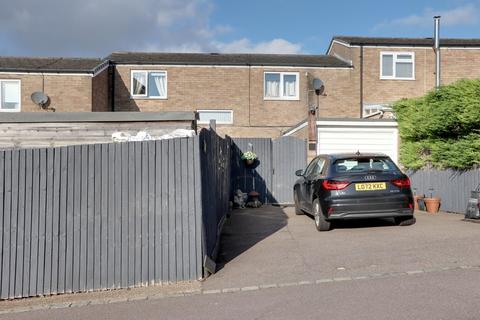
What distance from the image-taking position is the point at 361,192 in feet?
31.6

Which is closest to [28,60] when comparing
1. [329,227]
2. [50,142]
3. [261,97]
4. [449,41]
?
[261,97]

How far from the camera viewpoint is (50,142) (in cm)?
1173

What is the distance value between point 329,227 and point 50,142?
6645mm

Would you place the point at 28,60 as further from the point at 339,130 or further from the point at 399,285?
the point at 399,285

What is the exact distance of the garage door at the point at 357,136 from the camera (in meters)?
17.1


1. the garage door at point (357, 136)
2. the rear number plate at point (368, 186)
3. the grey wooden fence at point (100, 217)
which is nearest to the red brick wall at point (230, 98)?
the garage door at point (357, 136)

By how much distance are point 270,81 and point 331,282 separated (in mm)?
19305

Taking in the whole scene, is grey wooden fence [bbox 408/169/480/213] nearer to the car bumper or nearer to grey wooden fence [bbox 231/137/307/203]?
the car bumper

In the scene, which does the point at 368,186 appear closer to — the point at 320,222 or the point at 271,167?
the point at 320,222

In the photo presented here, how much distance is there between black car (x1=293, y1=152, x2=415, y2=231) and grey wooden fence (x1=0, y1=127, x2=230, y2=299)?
3870 millimetres

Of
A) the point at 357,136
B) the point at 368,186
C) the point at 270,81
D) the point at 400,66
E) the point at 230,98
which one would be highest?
the point at 400,66

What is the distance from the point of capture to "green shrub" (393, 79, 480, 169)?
11820 mm

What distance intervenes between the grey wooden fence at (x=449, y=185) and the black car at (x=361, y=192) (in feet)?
9.06

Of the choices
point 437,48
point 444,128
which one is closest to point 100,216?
point 444,128
